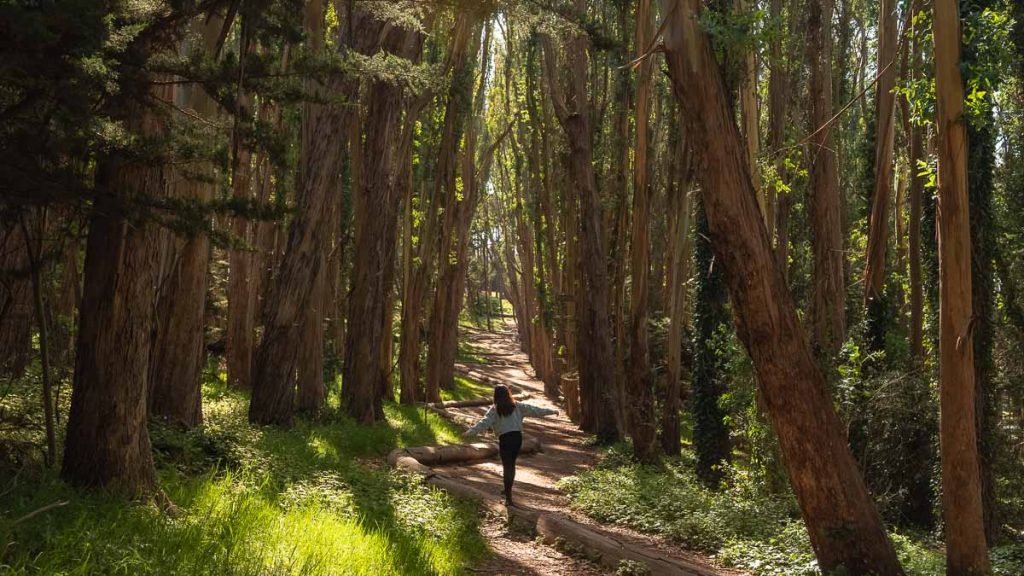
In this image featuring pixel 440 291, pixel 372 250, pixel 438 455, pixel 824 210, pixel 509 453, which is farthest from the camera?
pixel 440 291

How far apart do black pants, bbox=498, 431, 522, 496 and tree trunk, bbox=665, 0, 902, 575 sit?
3872mm

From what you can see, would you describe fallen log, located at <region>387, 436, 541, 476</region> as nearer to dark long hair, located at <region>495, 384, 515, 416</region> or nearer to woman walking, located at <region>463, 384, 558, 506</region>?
woman walking, located at <region>463, 384, 558, 506</region>

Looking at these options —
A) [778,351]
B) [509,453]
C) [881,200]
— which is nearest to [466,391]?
[881,200]

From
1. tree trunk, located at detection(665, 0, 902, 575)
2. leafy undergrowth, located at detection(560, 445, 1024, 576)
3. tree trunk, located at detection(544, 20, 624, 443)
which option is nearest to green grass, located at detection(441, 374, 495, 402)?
tree trunk, located at detection(544, 20, 624, 443)

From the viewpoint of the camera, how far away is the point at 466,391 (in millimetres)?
31062

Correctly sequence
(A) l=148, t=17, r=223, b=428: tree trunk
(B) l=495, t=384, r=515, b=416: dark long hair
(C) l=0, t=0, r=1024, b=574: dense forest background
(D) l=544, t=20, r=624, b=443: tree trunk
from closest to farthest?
(C) l=0, t=0, r=1024, b=574: dense forest background
(A) l=148, t=17, r=223, b=428: tree trunk
(B) l=495, t=384, r=515, b=416: dark long hair
(D) l=544, t=20, r=624, b=443: tree trunk

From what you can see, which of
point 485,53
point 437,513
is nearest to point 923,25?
point 437,513

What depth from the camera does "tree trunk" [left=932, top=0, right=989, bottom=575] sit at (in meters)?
6.98

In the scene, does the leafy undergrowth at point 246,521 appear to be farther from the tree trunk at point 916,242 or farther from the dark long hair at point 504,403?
the tree trunk at point 916,242

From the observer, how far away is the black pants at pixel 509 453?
10.5 meters

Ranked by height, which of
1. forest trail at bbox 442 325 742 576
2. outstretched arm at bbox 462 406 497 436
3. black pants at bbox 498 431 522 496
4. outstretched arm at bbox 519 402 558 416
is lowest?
forest trail at bbox 442 325 742 576

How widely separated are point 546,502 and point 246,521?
639 centimetres

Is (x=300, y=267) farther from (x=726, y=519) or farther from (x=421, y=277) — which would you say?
(x=726, y=519)

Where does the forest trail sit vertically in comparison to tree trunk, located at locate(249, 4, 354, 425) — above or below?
below
